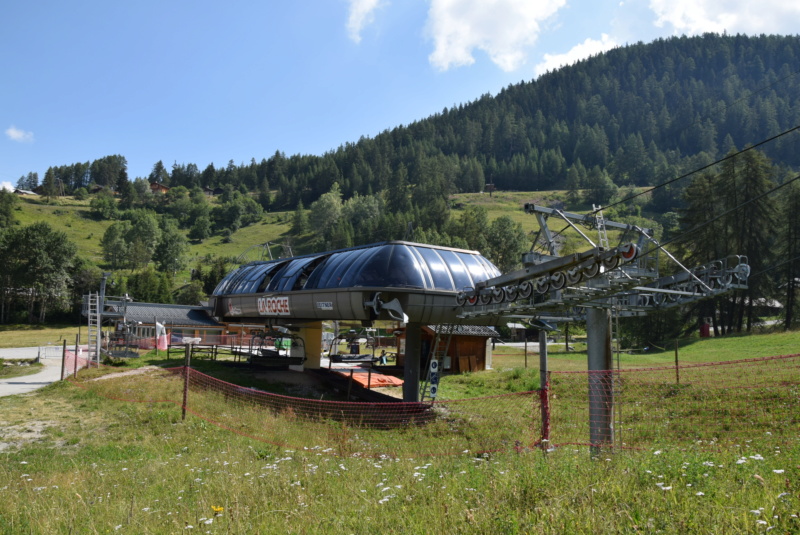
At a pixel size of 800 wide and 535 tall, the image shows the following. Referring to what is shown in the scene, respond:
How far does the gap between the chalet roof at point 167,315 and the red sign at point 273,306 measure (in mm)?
23504

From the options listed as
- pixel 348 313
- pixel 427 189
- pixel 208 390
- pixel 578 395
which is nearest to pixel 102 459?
pixel 208 390

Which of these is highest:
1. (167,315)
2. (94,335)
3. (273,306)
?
(273,306)

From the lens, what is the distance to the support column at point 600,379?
10969 millimetres

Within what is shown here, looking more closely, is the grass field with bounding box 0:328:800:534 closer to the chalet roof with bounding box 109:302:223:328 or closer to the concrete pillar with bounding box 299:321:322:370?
the concrete pillar with bounding box 299:321:322:370

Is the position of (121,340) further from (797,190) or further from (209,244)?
(209,244)

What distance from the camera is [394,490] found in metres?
7.05

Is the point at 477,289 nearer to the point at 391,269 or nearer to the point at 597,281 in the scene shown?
the point at 391,269

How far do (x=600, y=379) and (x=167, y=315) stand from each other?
4318cm

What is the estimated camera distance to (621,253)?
377 inches

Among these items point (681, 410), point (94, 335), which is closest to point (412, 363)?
point (681, 410)

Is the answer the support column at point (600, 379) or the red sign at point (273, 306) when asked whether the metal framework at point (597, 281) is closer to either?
the support column at point (600, 379)

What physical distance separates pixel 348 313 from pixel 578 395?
26.1 ft

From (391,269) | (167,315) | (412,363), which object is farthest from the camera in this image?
(167,315)

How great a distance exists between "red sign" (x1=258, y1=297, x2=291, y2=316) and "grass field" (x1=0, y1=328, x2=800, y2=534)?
945 cm
